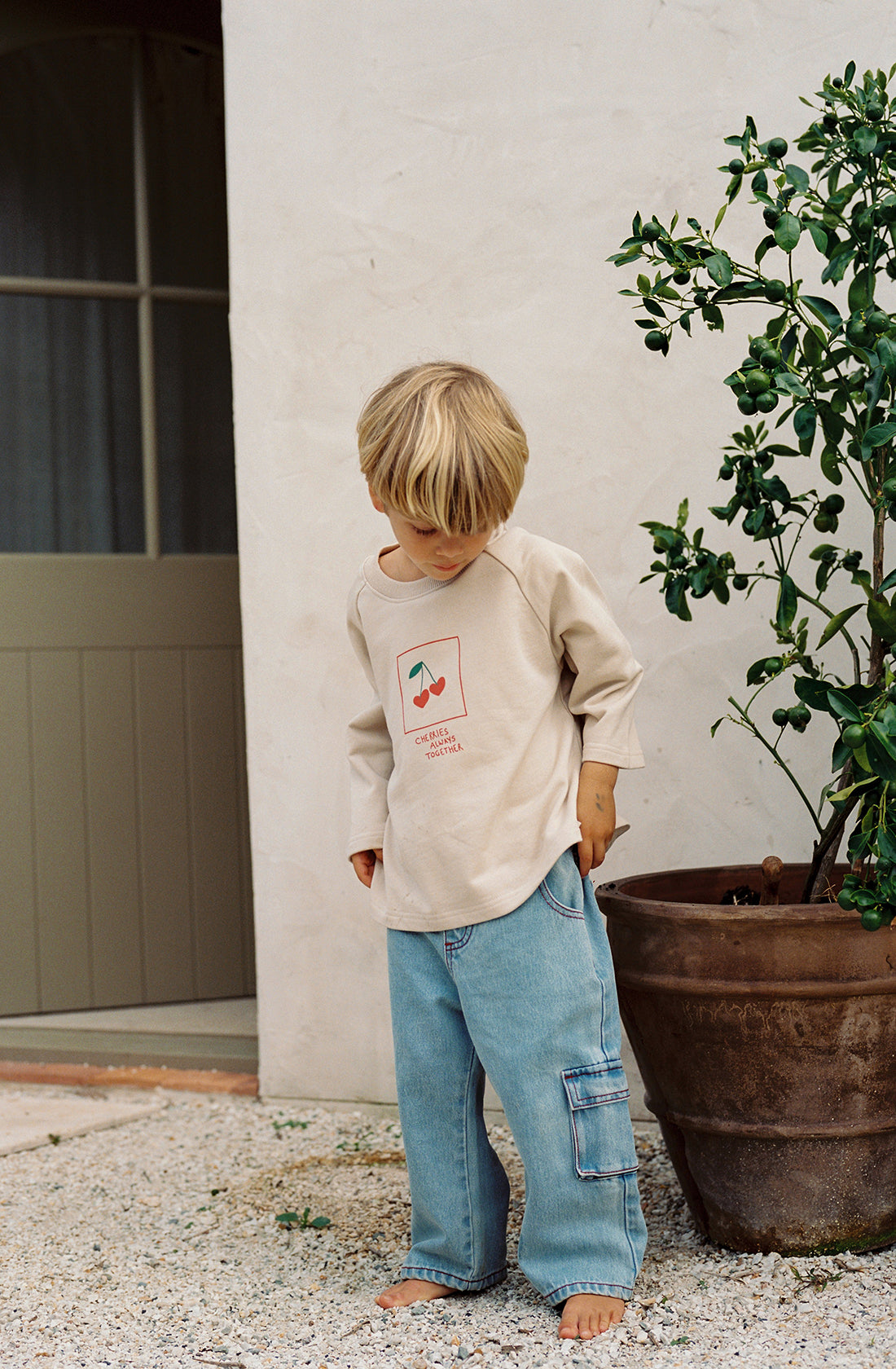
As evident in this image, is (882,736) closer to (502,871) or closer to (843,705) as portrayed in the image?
(843,705)

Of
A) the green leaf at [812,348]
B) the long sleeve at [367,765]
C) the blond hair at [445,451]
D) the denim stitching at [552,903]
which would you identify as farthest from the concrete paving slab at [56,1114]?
the green leaf at [812,348]

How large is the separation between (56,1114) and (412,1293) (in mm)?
1208

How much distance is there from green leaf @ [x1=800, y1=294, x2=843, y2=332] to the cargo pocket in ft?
3.34

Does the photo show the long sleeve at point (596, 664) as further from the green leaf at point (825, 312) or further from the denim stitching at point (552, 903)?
the green leaf at point (825, 312)

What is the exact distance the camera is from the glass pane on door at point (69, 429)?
3160 mm

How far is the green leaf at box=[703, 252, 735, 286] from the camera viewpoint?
165cm

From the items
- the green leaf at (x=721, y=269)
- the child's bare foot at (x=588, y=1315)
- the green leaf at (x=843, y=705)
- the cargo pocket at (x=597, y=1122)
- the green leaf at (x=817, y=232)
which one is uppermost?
the green leaf at (x=817, y=232)

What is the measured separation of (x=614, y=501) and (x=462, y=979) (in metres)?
1.07

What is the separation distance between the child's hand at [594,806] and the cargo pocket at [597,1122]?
271mm

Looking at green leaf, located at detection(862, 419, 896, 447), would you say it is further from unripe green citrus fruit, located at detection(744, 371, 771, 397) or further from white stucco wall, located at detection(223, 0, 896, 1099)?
white stucco wall, located at detection(223, 0, 896, 1099)

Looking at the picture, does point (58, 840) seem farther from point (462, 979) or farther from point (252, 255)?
point (462, 979)

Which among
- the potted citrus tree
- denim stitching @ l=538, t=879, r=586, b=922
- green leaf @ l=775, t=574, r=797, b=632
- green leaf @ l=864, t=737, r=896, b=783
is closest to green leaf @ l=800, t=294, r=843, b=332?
the potted citrus tree

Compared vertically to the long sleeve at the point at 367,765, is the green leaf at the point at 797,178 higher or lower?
higher

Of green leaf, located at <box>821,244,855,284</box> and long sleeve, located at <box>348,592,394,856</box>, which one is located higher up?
green leaf, located at <box>821,244,855,284</box>
